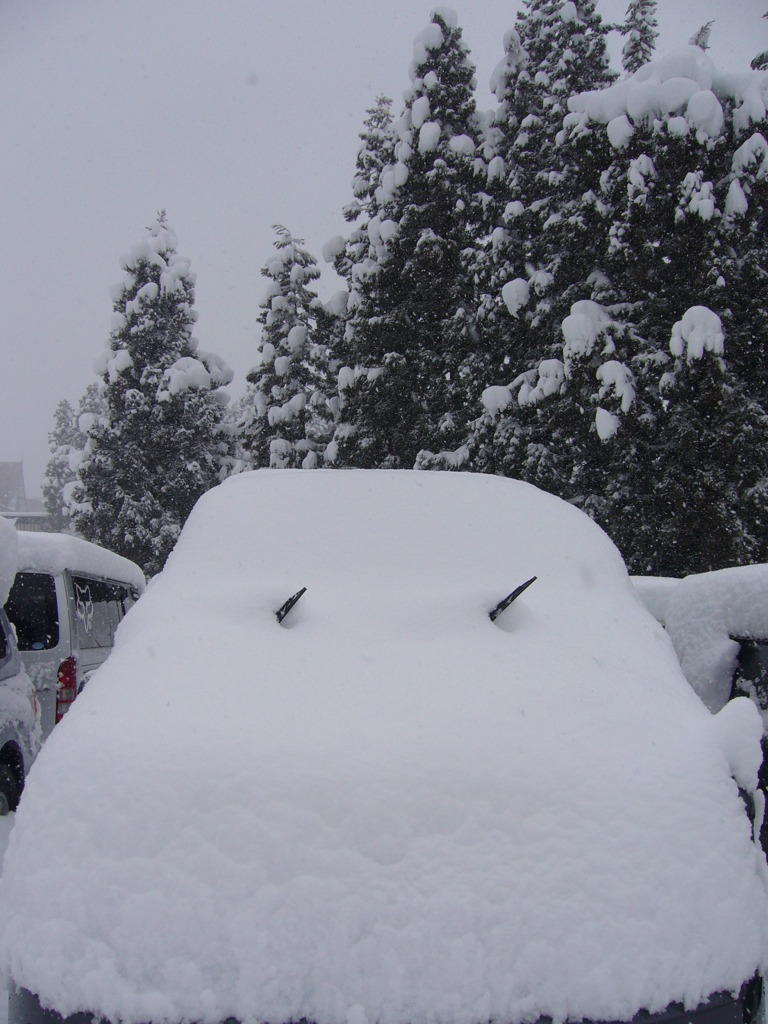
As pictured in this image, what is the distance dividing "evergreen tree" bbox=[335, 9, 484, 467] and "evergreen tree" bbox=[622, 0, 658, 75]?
3908 mm

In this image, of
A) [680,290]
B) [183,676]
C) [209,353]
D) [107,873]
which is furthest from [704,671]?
[209,353]

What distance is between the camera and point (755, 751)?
6.46 feet

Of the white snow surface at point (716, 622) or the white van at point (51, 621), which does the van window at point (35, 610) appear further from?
the white snow surface at point (716, 622)

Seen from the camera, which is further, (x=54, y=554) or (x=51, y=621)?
(x=54, y=554)

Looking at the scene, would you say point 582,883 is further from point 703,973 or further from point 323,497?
point 323,497

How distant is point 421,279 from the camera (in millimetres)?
18875

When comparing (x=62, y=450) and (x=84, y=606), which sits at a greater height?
(x=84, y=606)

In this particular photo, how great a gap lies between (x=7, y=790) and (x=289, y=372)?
783 inches

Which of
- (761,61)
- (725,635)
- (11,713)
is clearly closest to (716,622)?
(725,635)

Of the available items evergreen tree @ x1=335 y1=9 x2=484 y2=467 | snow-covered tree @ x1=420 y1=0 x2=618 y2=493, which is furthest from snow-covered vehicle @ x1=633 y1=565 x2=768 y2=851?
evergreen tree @ x1=335 y1=9 x2=484 y2=467

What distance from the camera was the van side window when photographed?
7.76m

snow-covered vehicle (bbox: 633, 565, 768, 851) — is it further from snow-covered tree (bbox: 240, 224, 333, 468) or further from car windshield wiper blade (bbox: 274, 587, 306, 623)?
snow-covered tree (bbox: 240, 224, 333, 468)

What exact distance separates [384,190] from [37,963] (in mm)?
19957

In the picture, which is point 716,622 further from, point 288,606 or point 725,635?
point 288,606
